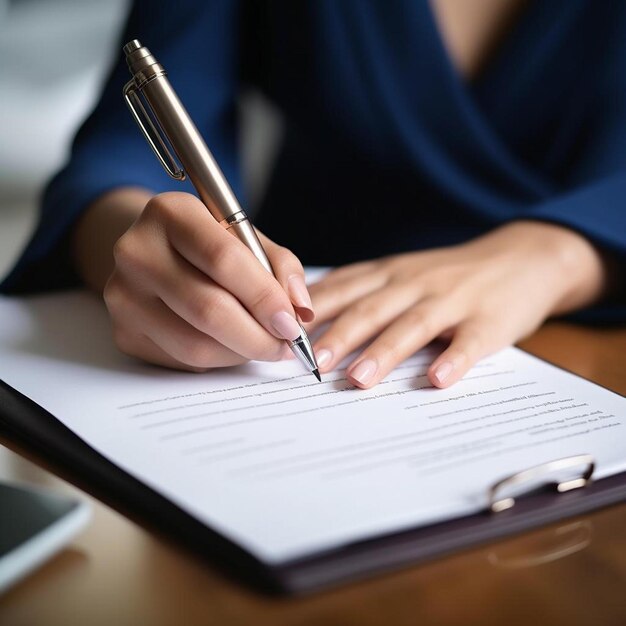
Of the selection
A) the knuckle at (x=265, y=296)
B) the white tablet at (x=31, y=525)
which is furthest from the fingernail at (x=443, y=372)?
the white tablet at (x=31, y=525)

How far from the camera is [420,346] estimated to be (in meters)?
0.47

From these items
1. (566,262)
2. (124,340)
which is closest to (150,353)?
(124,340)

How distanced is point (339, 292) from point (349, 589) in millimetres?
264

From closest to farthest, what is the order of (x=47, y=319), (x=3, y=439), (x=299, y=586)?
(x=299, y=586) → (x=3, y=439) → (x=47, y=319)

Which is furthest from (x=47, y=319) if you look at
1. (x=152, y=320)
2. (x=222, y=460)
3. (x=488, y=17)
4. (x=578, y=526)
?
(x=488, y=17)

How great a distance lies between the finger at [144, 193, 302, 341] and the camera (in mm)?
390

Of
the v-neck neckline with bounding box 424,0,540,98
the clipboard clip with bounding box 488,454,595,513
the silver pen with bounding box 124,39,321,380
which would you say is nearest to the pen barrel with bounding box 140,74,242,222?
the silver pen with bounding box 124,39,321,380

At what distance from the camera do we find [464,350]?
0.46 m

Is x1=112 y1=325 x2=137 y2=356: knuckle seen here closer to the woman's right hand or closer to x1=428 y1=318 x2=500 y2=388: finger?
the woman's right hand

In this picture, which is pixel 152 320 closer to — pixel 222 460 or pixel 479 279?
pixel 222 460

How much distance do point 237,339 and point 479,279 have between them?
0.21m

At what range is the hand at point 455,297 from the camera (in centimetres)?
45

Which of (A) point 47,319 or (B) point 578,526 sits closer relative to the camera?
(B) point 578,526

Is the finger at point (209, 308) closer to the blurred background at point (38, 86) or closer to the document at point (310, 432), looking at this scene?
the document at point (310, 432)
